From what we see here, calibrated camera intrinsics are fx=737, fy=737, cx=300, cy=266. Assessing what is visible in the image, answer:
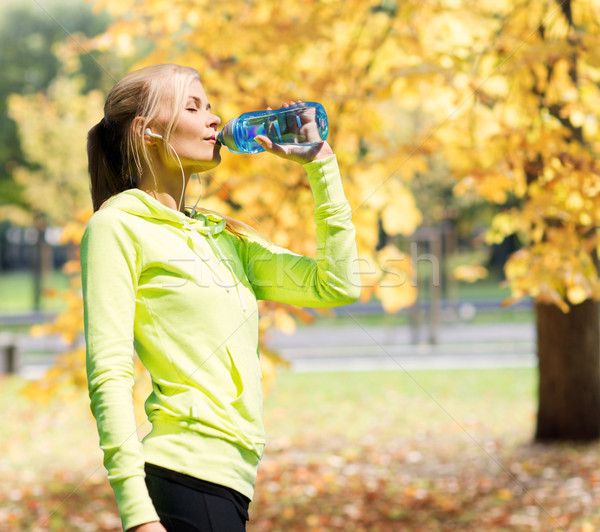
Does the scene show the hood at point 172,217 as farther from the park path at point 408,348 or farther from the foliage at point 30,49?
the foliage at point 30,49

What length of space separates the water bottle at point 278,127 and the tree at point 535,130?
2.41 metres

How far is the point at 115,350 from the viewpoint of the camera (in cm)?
148

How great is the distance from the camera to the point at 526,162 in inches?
171

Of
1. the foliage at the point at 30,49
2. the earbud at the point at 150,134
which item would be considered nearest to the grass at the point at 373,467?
the earbud at the point at 150,134

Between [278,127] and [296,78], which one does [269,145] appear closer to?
[278,127]

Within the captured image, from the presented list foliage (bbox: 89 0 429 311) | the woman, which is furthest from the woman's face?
foliage (bbox: 89 0 429 311)

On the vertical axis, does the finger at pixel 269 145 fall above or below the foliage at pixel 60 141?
below

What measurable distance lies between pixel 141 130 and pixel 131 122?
1.3 inches

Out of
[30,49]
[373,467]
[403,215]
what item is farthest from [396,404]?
[30,49]

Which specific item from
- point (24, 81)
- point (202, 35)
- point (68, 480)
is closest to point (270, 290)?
point (202, 35)

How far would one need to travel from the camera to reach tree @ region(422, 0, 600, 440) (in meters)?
4.06

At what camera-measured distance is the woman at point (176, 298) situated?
4.84 ft

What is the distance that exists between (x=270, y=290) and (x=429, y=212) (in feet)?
57.1

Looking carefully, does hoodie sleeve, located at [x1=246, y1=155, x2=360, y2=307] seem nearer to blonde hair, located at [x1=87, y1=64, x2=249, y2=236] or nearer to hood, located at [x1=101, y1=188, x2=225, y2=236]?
hood, located at [x1=101, y1=188, x2=225, y2=236]
